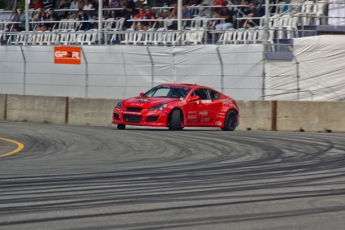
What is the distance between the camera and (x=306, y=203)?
28.8ft

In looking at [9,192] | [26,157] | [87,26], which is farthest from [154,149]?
[87,26]

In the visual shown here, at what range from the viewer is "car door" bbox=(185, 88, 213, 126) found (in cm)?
2173

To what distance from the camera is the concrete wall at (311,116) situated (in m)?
22.3

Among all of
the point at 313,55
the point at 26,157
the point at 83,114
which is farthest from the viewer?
the point at 83,114

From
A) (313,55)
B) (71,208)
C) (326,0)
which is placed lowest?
(71,208)

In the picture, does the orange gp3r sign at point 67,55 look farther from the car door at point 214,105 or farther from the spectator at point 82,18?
the car door at point 214,105

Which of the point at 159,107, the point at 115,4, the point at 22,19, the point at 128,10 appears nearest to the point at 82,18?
the point at 115,4

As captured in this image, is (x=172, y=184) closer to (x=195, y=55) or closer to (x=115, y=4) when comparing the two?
(x=195, y=55)

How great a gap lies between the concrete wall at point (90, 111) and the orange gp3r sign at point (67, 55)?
3.19 meters

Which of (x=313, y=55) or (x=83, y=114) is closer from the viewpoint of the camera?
(x=313, y=55)

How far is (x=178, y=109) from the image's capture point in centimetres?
2136

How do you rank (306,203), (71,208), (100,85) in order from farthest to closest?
(100,85), (306,203), (71,208)

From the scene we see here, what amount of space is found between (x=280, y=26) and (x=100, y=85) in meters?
7.02

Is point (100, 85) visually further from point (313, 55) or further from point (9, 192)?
point (9, 192)
